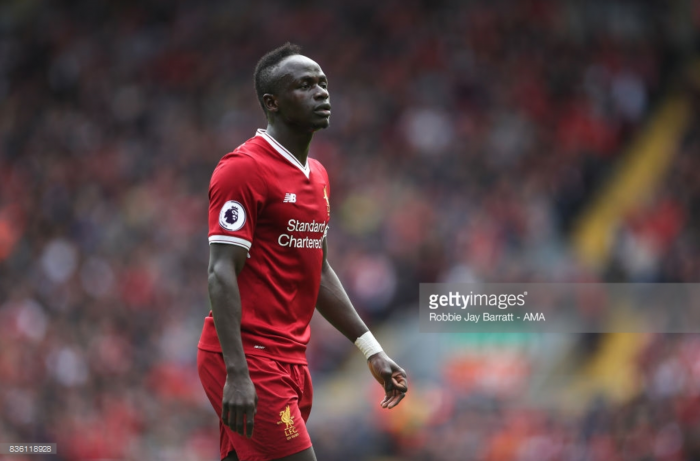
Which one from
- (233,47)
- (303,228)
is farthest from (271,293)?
(233,47)

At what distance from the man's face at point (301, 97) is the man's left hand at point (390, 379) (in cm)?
101

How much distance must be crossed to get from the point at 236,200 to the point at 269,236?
0.72ft

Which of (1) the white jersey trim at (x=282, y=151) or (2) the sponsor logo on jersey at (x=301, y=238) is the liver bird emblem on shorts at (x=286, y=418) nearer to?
(2) the sponsor logo on jersey at (x=301, y=238)

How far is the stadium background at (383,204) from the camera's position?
9109 mm

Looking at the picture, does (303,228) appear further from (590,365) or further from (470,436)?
(590,365)

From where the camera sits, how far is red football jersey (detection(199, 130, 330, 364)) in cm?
351

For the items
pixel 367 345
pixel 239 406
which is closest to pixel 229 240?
pixel 239 406

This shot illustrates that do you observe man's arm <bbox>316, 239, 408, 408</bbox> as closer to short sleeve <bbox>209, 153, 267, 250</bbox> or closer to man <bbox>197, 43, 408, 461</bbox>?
man <bbox>197, 43, 408, 461</bbox>

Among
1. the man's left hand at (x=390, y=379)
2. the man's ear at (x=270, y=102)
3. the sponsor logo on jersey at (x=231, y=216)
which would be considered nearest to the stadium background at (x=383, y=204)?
the man's left hand at (x=390, y=379)

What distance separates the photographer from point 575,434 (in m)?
8.57

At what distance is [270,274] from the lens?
12.0 ft

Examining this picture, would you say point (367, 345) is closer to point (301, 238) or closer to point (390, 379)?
point (390, 379)

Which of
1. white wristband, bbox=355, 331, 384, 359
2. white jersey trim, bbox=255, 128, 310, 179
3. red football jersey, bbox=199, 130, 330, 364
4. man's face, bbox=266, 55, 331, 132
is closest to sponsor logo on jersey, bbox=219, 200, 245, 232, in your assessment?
red football jersey, bbox=199, 130, 330, 364

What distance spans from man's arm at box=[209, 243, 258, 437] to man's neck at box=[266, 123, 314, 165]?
0.51m
